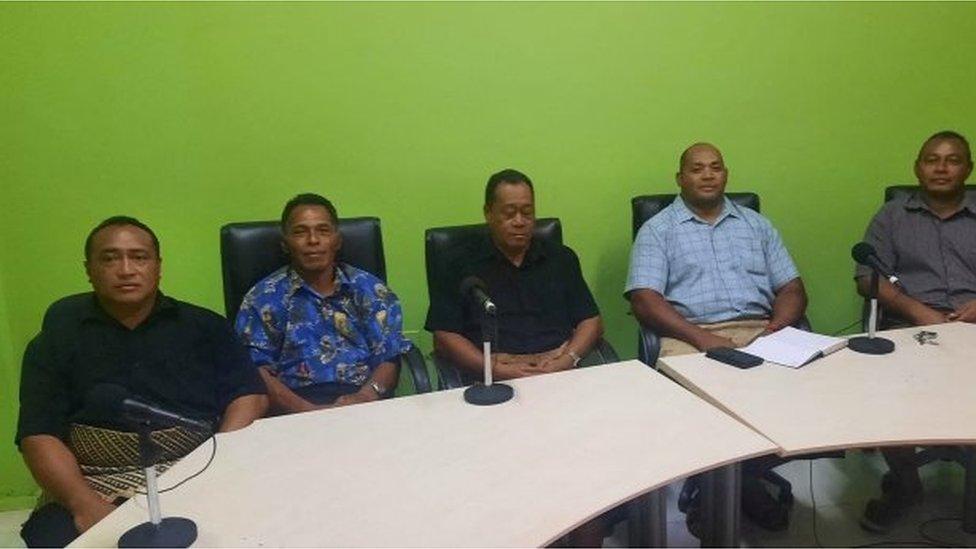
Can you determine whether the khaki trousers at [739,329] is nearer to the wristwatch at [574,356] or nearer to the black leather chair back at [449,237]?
the wristwatch at [574,356]

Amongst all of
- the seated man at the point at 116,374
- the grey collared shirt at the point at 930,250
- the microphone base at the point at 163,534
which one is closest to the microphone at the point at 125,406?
the microphone base at the point at 163,534

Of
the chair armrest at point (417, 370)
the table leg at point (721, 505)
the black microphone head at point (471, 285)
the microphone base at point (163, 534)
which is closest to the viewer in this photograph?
the microphone base at point (163, 534)

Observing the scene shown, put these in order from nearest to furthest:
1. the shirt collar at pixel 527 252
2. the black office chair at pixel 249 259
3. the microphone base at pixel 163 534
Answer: the microphone base at pixel 163 534, the black office chair at pixel 249 259, the shirt collar at pixel 527 252

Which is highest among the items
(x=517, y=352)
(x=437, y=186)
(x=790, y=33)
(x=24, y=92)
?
(x=790, y=33)

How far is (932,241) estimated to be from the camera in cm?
276

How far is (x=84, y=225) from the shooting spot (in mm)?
2471

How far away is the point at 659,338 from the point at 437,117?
120 cm

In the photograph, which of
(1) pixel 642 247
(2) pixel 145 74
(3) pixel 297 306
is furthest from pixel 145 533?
(1) pixel 642 247

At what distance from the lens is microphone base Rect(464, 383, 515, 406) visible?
168 cm

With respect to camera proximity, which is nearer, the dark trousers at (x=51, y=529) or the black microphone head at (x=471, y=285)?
the dark trousers at (x=51, y=529)

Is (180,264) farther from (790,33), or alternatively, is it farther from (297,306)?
(790,33)

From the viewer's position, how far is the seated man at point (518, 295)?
7.77 ft

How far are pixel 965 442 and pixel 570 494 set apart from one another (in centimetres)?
87

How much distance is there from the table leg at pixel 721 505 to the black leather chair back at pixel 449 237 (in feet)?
3.76
